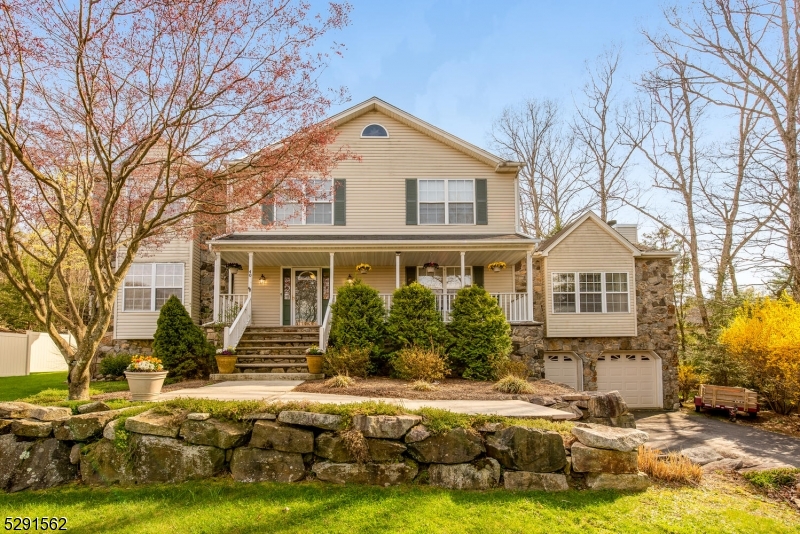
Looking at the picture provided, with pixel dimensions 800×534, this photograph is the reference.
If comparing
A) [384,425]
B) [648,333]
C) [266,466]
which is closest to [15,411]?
[266,466]

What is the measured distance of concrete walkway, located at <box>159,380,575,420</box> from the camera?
5.84m

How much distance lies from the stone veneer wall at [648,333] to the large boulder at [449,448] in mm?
9926

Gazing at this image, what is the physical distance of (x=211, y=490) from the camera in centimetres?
468

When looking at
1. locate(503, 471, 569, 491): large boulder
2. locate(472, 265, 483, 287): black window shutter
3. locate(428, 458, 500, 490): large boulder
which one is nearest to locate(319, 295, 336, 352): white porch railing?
locate(472, 265, 483, 287): black window shutter

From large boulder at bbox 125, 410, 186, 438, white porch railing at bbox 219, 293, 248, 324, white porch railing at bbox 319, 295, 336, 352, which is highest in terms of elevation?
white porch railing at bbox 219, 293, 248, 324

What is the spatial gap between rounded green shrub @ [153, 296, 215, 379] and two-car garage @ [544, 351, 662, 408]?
9.75 meters

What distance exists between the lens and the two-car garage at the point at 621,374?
47.3 ft

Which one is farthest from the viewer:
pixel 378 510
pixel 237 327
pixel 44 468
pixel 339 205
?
pixel 339 205

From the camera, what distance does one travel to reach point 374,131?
1406 cm

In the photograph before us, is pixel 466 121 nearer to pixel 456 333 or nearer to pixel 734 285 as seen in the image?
pixel 456 333

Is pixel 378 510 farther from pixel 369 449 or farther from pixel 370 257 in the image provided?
pixel 370 257

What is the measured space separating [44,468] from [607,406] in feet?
23.6

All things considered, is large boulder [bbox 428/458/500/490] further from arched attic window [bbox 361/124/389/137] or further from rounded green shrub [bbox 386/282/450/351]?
arched attic window [bbox 361/124/389/137]

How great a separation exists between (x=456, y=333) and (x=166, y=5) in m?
8.11
